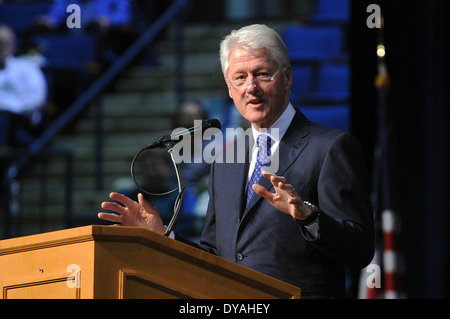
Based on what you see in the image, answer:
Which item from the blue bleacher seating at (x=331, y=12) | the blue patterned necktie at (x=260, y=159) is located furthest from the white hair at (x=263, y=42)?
the blue bleacher seating at (x=331, y=12)

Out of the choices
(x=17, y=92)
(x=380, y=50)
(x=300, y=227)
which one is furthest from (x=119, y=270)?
(x=17, y=92)

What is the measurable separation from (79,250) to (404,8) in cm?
265

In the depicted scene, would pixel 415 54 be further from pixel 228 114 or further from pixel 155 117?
pixel 155 117

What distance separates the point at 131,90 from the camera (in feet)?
24.2

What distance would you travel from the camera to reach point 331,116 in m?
5.61

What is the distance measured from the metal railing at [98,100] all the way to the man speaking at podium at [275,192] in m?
3.55

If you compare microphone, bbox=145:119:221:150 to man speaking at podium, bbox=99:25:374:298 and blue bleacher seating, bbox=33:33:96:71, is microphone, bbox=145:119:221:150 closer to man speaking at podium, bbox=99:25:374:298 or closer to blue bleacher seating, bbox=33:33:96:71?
man speaking at podium, bbox=99:25:374:298

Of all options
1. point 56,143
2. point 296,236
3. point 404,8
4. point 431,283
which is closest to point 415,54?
point 404,8

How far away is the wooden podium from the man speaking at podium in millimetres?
279

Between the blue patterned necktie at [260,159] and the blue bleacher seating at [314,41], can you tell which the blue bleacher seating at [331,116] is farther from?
the blue patterned necktie at [260,159]

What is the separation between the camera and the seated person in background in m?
6.52

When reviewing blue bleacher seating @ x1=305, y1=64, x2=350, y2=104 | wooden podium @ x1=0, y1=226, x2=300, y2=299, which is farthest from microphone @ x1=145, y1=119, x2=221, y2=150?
blue bleacher seating @ x1=305, y1=64, x2=350, y2=104

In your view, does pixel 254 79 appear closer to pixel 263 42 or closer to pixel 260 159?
pixel 263 42

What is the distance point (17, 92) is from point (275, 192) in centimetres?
470
